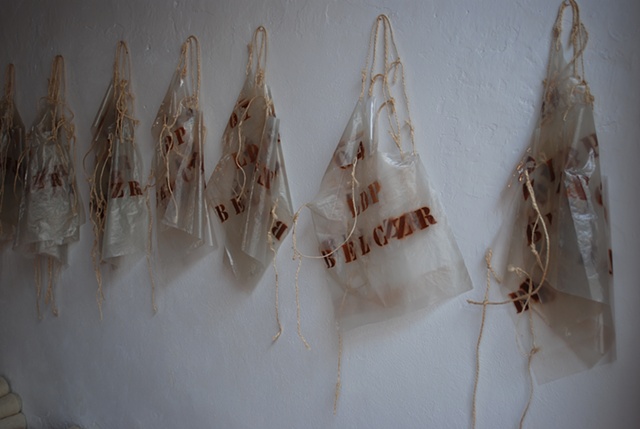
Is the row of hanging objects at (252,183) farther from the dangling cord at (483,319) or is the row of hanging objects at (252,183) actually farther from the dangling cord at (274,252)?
the dangling cord at (483,319)

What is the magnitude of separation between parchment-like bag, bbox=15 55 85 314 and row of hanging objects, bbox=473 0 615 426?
1.10 meters

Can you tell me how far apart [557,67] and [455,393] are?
1.95 ft

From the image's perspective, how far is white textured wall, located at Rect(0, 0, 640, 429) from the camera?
27.1 inches

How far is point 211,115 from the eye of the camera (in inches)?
39.9

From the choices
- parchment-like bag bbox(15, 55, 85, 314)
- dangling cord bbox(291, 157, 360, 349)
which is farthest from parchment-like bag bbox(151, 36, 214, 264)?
parchment-like bag bbox(15, 55, 85, 314)

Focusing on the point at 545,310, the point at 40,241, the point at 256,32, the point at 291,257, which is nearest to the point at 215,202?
the point at 291,257

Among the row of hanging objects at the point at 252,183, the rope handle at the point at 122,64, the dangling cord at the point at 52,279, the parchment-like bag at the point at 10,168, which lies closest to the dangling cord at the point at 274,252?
the row of hanging objects at the point at 252,183

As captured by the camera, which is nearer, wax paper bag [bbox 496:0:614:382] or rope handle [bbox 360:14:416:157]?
wax paper bag [bbox 496:0:614:382]

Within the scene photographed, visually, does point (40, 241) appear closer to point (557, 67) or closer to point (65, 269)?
A: point (65, 269)

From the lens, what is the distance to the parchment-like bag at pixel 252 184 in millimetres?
899

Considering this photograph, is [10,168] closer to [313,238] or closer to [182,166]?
[182,166]

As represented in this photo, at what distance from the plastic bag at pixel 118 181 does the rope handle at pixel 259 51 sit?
376 millimetres

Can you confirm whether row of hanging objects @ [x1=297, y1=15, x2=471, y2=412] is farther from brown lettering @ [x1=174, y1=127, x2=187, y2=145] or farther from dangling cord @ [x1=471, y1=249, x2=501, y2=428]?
brown lettering @ [x1=174, y1=127, x2=187, y2=145]

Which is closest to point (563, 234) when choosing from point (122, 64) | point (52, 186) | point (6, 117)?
point (122, 64)
